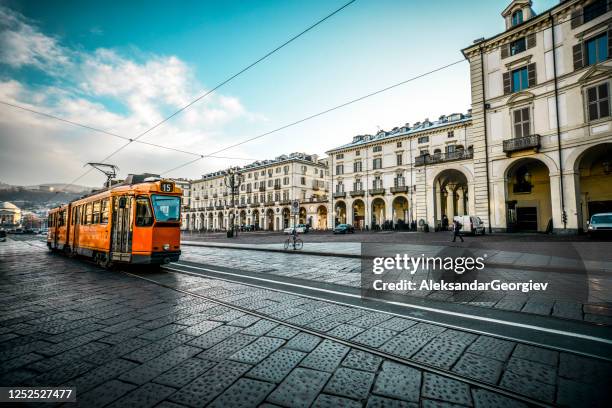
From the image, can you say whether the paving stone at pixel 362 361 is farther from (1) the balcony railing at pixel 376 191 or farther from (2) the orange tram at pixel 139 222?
(1) the balcony railing at pixel 376 191

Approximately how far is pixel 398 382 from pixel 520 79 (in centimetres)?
2501

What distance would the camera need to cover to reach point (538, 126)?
19.0 m

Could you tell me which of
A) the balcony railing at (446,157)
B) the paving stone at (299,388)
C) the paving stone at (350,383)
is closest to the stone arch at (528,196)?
the balcony railing at (446,157)

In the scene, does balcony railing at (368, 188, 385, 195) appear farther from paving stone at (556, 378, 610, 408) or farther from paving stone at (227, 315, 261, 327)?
paving stone at (556, 378, 610, 408)

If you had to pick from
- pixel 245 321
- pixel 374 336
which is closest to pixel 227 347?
pixel 245 321

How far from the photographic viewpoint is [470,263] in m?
8.70

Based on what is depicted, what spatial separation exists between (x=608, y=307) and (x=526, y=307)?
120 cm

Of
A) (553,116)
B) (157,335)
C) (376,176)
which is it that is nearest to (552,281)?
(157,335)

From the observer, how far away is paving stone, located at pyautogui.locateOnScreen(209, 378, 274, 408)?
6.67 feet

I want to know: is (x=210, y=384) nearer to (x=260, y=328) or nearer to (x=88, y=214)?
(x=260, y=328)

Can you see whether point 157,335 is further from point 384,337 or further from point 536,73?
point 536,73
